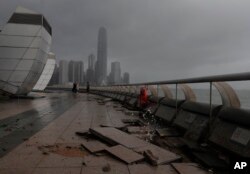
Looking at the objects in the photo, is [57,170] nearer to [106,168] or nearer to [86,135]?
[106,168]

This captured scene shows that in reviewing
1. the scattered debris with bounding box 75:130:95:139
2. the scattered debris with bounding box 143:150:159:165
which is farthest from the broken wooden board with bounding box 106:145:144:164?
the scattered debris with bounding box 75:130:95:139

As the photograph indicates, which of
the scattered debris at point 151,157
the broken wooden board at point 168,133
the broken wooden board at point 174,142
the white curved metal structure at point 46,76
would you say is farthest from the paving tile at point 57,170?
the white curved metal structure at point 46,76

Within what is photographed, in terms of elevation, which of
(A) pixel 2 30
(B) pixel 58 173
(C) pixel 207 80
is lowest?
Answer: (B) pixel 58 173

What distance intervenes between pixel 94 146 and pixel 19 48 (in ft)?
68.1

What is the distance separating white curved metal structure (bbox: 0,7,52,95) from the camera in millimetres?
24047

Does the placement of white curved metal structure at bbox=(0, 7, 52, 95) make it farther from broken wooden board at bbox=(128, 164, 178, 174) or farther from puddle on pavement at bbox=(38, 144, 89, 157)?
broken wooden board at bbox=(128, 164, 178, 174)

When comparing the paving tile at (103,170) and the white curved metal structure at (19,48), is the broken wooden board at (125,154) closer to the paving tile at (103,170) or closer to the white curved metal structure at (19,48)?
the paving tile at (103,170)

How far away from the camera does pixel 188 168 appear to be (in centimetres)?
438

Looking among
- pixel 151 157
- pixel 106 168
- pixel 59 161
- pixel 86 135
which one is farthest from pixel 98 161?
pixel 86 135

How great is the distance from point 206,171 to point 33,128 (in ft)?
17.3

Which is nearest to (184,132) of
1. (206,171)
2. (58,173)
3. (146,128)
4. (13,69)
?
(146,128)

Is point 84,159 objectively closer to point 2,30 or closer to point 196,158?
point 196,158

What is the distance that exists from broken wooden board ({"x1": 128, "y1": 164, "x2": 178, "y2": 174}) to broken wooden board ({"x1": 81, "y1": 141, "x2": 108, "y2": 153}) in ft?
3.29

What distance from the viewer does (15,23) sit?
24.2m
